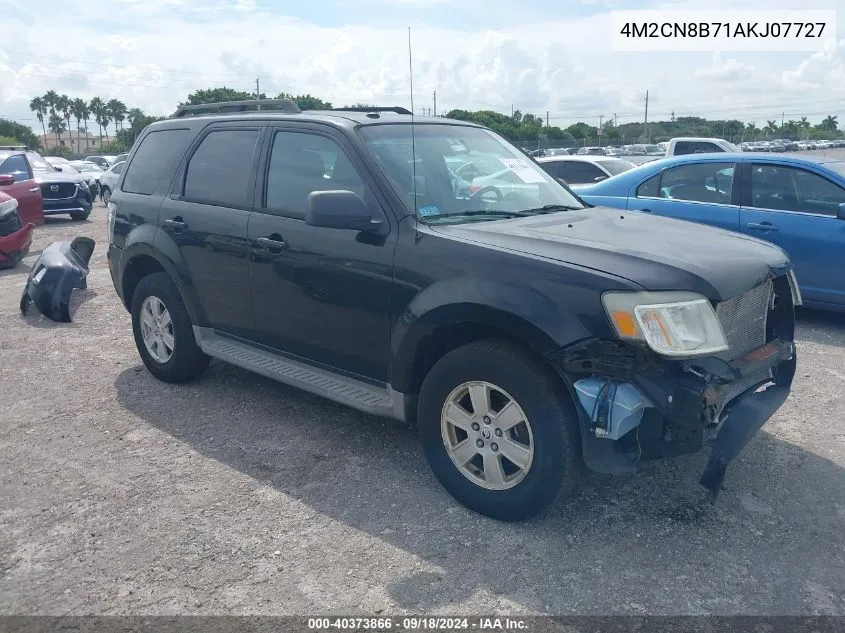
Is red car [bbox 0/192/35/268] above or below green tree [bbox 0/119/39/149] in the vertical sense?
below

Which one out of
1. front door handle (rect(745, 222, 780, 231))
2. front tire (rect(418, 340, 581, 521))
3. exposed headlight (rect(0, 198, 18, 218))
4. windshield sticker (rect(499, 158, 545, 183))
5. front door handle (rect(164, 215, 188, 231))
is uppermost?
windshield sticker (rect(499, 158, 545, 183))

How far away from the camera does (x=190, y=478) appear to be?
13.5 feet

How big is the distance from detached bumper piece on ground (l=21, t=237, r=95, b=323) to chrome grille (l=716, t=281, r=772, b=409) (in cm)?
652

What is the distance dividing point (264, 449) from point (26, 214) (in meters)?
10.1

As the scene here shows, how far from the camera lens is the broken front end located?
3.06 meters

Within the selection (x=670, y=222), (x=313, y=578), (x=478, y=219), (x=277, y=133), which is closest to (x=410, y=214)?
(x=478, y=219)

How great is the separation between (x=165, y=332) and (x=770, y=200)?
217 inches

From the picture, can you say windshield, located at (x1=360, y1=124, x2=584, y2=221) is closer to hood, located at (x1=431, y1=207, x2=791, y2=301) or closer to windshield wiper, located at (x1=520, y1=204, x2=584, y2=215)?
windshield wiper, located at (x1=520, y1=204, x2=584, y2=215)

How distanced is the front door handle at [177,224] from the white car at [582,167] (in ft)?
28.6

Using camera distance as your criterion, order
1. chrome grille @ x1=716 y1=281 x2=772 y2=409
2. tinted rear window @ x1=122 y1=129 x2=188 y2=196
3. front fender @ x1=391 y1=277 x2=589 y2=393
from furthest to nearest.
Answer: tinted rear window @ x1=122 y1=129 x2=188 y2=196, chrome grille @ x1=716 y1=281 x2=772 y2=409, front fender @ x1=391 y1=277 x2=589 y2=393

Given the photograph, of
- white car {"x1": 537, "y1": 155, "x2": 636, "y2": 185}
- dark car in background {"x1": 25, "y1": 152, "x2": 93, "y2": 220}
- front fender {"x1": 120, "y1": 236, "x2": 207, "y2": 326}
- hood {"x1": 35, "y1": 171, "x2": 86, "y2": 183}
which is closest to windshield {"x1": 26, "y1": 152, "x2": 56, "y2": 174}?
dark car in background {"x1": 25, "y1": 152, "x2": 93, "y2": 220}

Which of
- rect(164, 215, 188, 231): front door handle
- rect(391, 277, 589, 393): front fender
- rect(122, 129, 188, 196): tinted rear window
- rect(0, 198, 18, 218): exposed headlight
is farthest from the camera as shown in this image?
rect(0, 198, 18, 218): exposed headlight

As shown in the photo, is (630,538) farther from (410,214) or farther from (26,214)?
(26,214)

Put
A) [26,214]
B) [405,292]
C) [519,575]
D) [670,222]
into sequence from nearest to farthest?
[519,575], [405,292], [670,222], [26,214]
